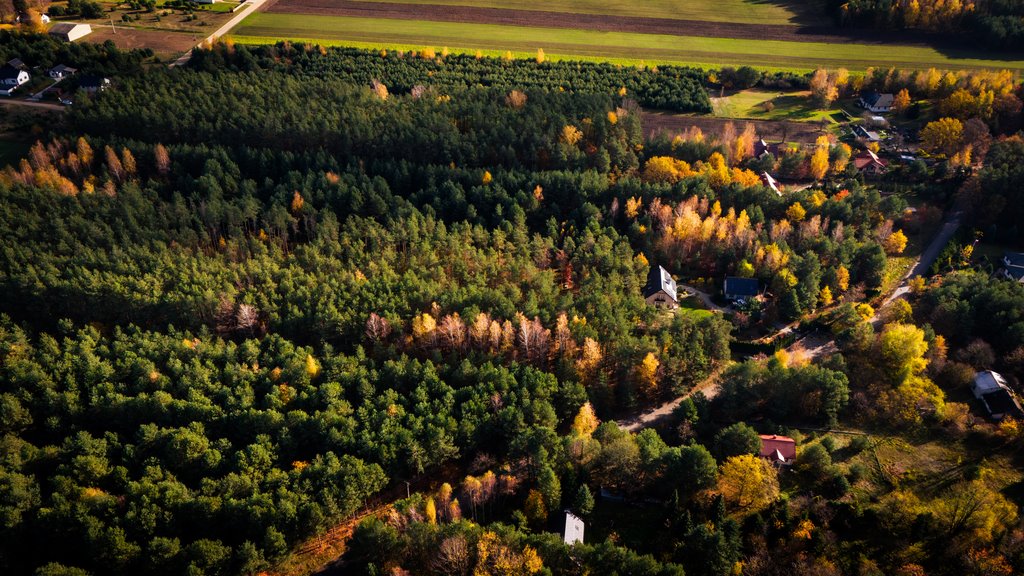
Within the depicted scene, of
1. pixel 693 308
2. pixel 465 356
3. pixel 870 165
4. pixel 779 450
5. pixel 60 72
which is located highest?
pixel 60 72

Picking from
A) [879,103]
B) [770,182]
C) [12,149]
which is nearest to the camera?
[770,182]

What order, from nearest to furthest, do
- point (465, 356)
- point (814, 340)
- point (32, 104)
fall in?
point (465, 356)
point (814, 340)
point (32, 104)

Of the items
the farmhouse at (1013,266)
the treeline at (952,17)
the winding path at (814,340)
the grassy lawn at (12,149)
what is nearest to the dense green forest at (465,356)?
the winding path at (814,340)

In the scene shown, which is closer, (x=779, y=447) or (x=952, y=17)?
(x=779, y=447)

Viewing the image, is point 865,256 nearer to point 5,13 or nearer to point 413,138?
point 413,138

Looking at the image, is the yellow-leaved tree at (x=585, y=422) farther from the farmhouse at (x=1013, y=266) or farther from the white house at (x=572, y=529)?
the farmhouse at (x=1013, y=266)

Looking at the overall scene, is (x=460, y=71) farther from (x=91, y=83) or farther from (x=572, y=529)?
(x=572, y=529)

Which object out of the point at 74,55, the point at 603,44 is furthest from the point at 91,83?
the point at 603,44
